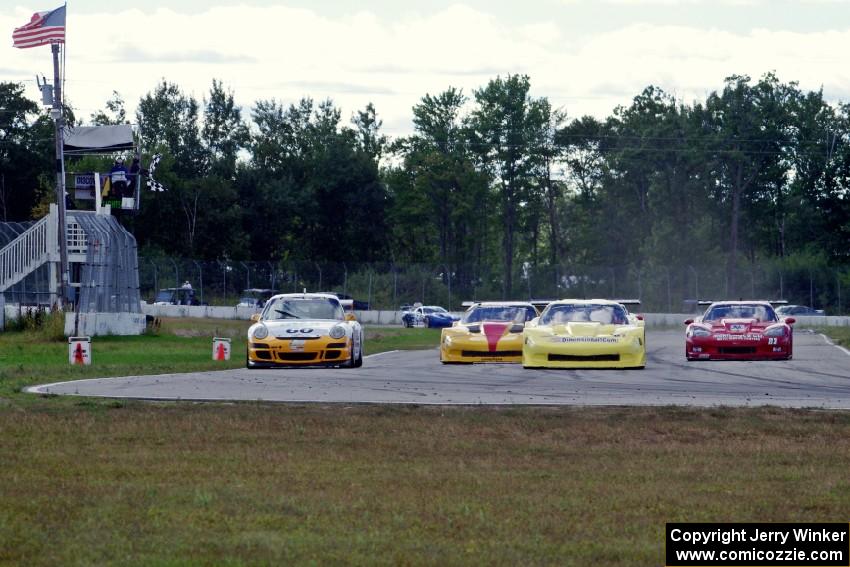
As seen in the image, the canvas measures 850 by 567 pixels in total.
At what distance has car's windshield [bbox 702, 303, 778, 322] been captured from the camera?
23.6 metres

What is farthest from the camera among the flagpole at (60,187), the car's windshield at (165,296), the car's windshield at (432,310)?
the car's windshield at (165,296)

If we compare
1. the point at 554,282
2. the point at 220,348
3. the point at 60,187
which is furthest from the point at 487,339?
the point at 554,282

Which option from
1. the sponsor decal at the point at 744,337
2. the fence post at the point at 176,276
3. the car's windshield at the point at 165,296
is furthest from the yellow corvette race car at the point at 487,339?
the car's windshield at the point at 165,296

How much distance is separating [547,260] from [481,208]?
12360 mm

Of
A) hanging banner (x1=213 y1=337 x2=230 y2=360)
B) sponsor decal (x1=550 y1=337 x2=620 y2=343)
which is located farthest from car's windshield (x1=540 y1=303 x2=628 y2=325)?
hanging banner (x1=213 y1=337 x2=230 y2=360)

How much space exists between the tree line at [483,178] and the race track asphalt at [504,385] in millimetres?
61337

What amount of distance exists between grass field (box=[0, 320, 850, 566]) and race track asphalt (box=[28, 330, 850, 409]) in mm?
1130

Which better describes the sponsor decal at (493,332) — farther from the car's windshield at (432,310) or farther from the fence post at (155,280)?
the fence post at (155,280)

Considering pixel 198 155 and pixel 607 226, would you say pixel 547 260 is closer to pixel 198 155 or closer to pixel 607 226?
pixel 607 226

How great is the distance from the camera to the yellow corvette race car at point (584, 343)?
19656 mm

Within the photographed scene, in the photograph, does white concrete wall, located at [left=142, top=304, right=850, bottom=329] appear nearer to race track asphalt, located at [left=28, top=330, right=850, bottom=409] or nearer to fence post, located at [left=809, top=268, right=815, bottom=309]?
fence post, located at [left=809, top=268, right=815, bottom=309]

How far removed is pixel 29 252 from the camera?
1725 inches

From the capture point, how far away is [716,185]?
87.7m

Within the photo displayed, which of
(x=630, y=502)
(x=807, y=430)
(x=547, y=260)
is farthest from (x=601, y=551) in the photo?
(x=547, y=260)
